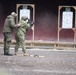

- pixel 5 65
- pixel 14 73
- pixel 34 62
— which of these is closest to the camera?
pixel 14 73

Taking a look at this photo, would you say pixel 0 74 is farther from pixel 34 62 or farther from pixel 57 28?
pixel 57 28

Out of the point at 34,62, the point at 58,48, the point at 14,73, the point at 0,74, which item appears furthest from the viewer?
the point at 58,48

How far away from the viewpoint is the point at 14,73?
1166cm

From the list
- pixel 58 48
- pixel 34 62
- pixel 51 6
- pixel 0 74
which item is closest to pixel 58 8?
pixel 51 6

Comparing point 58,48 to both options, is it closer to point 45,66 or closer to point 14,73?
point 45,66

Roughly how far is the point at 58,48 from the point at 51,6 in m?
2.50

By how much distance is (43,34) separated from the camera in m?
22.0

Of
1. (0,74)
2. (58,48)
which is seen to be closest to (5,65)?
(0,74)

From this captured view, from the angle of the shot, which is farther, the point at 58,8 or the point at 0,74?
the point at 58,8

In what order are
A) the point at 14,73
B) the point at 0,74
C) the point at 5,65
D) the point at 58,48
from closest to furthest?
the point at 0,74 < the point at 14,73 < the point at 5,65 < the point at 58,48

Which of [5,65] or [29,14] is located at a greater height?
[29,14]

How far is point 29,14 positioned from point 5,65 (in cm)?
870

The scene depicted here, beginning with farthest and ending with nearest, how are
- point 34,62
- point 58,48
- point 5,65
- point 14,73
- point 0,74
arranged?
point 58,48, point 34,62, point 5,65, point 14,73, point 0,74

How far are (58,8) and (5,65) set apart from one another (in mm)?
8943
